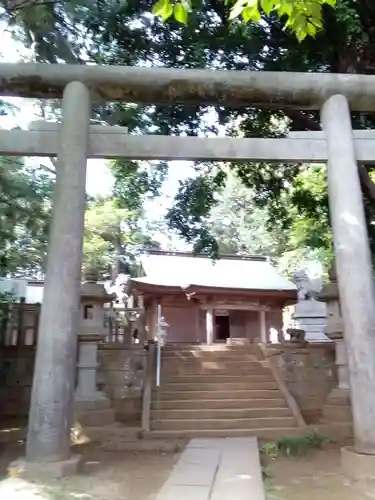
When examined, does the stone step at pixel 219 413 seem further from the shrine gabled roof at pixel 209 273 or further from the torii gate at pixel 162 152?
the shrine gabled roof at pixel 209 273

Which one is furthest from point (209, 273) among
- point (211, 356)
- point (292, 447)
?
point (292, 447)

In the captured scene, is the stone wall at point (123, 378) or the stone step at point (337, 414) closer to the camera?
the stone step at point (337, 414)

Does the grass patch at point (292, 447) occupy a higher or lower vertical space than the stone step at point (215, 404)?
lower

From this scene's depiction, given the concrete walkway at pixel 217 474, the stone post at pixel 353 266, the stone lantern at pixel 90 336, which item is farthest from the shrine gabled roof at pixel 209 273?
the stone post at pixel 353 266

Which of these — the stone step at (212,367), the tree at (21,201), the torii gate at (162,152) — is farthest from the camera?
the stone step at (212,367)

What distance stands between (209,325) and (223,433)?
348 inches

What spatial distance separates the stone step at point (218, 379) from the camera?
400 inches

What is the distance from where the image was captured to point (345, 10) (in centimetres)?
712

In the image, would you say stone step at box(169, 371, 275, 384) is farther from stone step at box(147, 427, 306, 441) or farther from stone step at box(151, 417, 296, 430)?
stone step at box(147, 427, 306, 441)

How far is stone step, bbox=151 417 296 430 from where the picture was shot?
8.03 metres

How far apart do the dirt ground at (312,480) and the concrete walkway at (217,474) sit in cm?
21

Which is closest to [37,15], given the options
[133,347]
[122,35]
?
[122,35]

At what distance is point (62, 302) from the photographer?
4.77m

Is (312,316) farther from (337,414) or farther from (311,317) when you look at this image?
(337,414)
